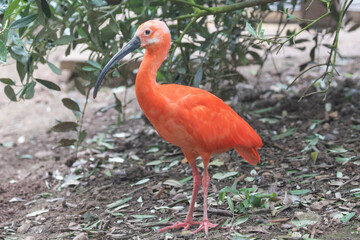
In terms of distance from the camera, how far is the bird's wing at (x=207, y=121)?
314cm

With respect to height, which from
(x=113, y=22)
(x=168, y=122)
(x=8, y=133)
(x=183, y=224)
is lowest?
(x=8, y=133)

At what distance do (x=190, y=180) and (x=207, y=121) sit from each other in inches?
44.7

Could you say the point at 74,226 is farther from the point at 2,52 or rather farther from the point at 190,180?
the point at 2,52

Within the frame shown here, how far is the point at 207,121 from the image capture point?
326cm

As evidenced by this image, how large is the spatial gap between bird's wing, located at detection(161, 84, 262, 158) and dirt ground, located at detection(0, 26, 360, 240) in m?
0.42

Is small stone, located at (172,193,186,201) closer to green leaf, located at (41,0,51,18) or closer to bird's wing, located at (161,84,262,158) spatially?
bird's wing, located at (161,84,262,158)

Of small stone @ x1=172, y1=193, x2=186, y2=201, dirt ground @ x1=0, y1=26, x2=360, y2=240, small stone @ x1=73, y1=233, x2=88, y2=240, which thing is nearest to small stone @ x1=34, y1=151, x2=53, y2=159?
dirt ground @ x1=0, y1=26, x2=360, y2=240

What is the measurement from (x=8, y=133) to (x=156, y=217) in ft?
11.8

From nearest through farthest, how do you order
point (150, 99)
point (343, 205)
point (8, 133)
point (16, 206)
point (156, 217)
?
point (150, 99)
point (343, 205)
point (156, 217)
point (16, 206)
point (8, 133)

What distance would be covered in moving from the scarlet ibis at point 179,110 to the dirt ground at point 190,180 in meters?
0.42

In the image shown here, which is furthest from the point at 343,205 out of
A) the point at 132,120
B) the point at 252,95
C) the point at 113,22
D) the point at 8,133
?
the point at 8,133

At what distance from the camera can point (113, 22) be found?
4.00 m

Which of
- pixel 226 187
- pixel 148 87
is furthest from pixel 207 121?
pixel 226 187

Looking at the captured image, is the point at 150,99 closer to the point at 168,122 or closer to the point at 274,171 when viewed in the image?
the point at 168,122
